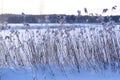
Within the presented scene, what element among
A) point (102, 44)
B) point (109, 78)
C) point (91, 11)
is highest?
point (91, 11)

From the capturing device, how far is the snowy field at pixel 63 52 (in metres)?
7.51

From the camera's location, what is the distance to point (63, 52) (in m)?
7.70

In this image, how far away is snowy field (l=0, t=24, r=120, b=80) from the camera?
751 centimetres

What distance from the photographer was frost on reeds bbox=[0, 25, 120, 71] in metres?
7.59

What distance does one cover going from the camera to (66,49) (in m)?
7.71

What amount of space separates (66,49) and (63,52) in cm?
8

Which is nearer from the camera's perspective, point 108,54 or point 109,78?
point 109,78

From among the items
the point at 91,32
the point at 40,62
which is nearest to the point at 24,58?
the point at 40,62

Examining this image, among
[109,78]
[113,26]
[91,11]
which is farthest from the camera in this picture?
[91,11]

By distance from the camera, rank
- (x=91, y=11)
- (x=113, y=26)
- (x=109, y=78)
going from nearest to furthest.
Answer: (x=109, y=78) → (x=113, y=26) → (x=91, y=11)

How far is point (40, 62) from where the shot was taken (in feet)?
24.8

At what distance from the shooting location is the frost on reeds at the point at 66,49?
759 centimetres

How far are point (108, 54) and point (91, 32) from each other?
1.80 feet

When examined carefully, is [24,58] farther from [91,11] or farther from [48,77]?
[91,11]
